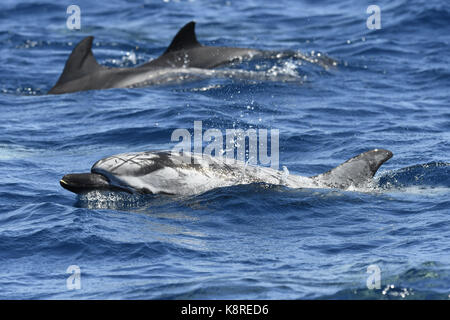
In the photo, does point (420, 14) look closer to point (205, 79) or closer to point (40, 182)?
point (205, 79)

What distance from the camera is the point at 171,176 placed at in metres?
10.1

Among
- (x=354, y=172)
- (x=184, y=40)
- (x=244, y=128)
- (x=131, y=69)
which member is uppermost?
(x=184, y=40)

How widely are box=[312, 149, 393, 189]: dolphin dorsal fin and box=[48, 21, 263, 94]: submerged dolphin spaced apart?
8.16m

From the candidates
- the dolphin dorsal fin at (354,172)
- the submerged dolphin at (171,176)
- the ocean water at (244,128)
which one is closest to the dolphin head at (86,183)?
the submerged dolphin at (171,176)

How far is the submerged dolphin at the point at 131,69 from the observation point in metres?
18.5

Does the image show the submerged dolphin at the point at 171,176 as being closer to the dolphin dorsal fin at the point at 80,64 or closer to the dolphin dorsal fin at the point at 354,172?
the dolphin dorsal fin at the point at 354,172

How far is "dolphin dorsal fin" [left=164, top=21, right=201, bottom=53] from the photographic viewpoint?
61.8 feet

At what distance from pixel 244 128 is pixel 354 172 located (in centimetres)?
453

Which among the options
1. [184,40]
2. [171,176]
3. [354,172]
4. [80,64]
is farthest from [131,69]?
[171,176]

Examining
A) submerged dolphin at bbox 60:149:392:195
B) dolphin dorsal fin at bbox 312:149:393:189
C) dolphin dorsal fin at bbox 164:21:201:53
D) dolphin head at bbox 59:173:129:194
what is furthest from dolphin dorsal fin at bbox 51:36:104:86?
dolphin head at bbox 59:173:129:194

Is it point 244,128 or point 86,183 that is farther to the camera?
point 244,128

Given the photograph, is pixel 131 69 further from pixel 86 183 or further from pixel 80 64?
pixel 86 183

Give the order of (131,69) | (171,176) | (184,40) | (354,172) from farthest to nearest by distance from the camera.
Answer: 1. (184,40)
2. (131,69)
3. (354,172)
4. (171,176)

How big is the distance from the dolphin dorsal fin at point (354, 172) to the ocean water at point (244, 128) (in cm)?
24
